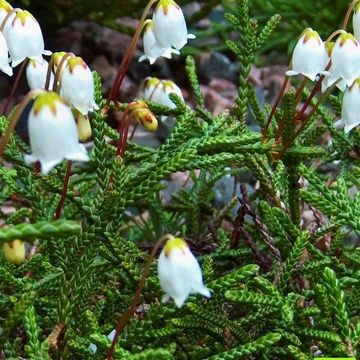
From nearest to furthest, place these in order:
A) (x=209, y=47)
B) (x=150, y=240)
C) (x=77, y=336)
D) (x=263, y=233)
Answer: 1. (x=77, y=336)
2. (x=263, y=233)
3. (x=150, y=240)
4. (x=209, y=47)

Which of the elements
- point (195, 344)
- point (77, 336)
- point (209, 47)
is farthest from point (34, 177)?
point (209, 47)

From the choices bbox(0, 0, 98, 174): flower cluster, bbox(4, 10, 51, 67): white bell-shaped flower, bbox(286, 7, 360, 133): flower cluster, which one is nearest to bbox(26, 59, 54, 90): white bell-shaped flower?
bbox(0, 0, 98, 174): flower cluster

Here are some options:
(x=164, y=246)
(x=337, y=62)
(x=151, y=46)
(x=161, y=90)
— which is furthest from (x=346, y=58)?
(x=161, y=90)

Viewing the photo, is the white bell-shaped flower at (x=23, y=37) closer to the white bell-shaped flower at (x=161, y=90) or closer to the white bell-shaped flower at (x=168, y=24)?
the white bell-shaped flower at (x=168, y=24)

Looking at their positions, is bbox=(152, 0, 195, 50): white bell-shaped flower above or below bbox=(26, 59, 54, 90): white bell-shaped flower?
above

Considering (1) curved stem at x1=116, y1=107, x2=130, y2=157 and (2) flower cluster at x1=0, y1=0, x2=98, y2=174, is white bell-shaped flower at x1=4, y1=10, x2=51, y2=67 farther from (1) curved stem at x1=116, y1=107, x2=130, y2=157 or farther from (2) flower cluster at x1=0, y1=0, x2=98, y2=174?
(1) curved stem at x1=116, y1=107, x2=130, y2=157

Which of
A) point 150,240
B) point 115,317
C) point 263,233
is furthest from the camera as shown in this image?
point 150,240

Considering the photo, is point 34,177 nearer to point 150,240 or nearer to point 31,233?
point 31,233
